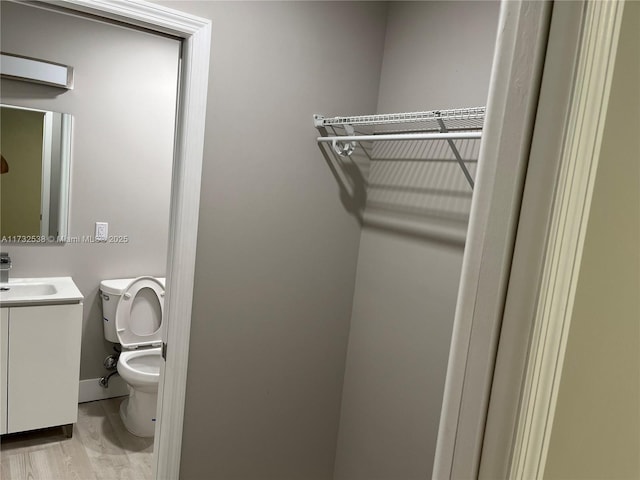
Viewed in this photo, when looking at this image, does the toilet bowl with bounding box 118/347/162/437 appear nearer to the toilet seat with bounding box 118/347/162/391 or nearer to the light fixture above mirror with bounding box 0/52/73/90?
the toilet seat with bounding box 118/347/162/391

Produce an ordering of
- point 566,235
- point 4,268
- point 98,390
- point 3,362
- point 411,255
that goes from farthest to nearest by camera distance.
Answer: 1. point 98,390
2. point 4,268
3. point 3,362
4. point 411,255
5. point 566,235

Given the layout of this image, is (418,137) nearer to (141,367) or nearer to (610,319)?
(610,319)

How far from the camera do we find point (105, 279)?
121 inches

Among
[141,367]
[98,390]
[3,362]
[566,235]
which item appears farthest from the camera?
[98,390]

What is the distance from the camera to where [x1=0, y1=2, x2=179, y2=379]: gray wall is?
273 centimetres

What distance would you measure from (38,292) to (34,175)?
0.69 metres

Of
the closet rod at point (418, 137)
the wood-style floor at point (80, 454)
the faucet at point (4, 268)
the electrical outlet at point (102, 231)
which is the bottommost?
the wood-style floor at point (80, 454)

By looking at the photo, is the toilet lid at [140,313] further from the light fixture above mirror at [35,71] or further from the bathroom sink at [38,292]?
the light fixture above mirror at [35,71]

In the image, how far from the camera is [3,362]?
239cm

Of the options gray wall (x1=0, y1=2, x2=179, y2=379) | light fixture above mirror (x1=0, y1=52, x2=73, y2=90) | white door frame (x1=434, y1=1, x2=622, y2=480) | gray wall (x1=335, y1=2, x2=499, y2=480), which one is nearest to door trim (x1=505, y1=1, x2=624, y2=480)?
white door frame (x1=434, y1=1, x2=622, y2=480)

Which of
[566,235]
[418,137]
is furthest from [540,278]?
[418,137]

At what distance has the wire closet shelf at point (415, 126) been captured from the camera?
137 cm

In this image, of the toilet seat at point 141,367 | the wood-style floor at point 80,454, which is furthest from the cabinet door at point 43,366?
the toilet seat at point 141,367

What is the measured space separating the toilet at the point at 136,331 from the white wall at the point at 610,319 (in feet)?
8.48
